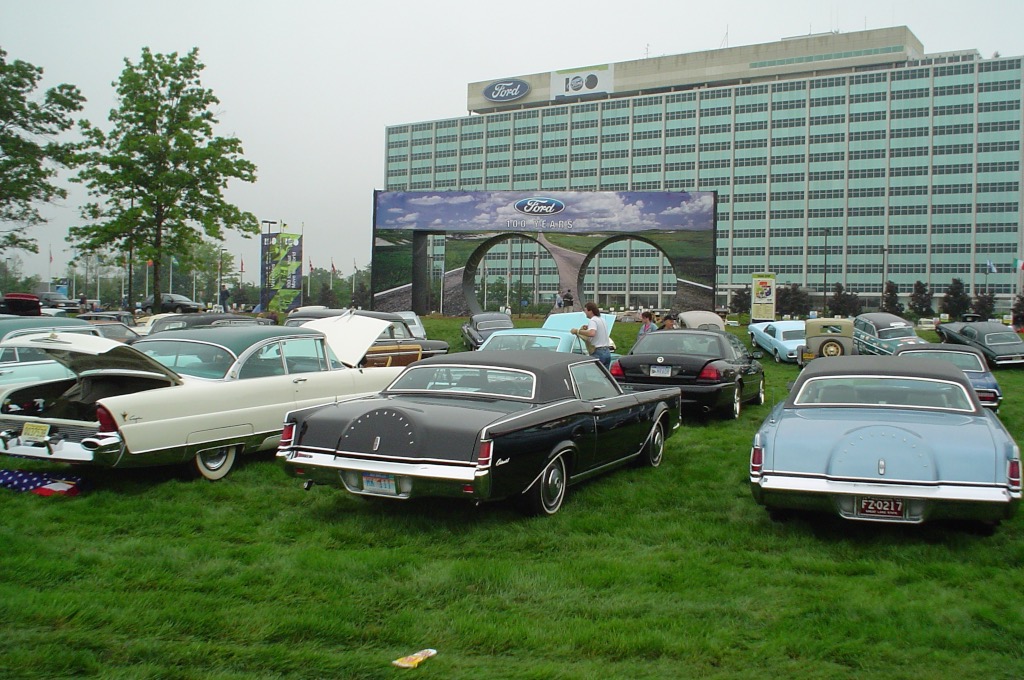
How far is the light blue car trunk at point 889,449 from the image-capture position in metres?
5.74

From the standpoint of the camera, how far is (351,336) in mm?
11227

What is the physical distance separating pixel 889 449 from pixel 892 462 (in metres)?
0.11

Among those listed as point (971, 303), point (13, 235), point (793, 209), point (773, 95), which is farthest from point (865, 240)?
point (13, 235)

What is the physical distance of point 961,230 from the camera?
331 ft

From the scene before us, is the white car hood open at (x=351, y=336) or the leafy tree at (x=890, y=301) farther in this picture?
the leafy tree at (x=890, y=301)

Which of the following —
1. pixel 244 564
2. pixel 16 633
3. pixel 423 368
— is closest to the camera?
pixel 16 633

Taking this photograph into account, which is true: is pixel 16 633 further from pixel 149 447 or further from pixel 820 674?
pixel 820 674

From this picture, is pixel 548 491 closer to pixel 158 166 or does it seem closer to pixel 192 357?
pixel 192 357

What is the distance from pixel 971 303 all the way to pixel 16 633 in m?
78.4

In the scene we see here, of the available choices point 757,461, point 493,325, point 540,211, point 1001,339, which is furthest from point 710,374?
point 540,211

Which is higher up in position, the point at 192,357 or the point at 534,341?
the point at 534,341

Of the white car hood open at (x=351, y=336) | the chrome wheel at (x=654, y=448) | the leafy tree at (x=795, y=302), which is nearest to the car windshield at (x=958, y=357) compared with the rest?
the chrome wheel at (x=654, y=448)

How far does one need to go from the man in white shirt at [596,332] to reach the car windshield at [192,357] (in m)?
6.15

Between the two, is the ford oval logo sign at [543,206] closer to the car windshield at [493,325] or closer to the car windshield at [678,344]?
the car windshield at [493,325]
